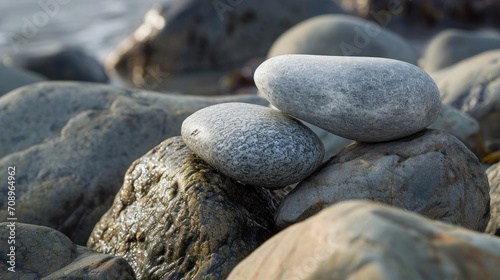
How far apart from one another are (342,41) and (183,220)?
5236mm

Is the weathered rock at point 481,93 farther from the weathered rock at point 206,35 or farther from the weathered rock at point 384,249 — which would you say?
the weathered rock at point 206,35

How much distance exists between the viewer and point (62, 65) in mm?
10578

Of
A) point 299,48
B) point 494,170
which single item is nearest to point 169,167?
point 494,170

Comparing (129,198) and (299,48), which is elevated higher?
(129,198)

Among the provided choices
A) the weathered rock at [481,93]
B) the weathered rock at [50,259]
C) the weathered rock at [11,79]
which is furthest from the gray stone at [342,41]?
the weathered rock at [50,259]

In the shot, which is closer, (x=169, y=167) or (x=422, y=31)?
(x=169, y=167)

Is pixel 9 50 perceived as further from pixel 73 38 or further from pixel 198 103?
pixel 198 103

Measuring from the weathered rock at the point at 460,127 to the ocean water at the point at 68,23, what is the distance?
25.2ft

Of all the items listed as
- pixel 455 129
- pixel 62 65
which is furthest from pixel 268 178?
pixel 62 65

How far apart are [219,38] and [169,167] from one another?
795 centimetres

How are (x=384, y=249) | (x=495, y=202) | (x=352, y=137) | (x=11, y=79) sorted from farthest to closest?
(x=11, y=79) < (x=495, y=202) < (x=352, y=137) < (x=384, y=249)

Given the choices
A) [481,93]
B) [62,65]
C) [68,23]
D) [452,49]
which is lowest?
[452,49]

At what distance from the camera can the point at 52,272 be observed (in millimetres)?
3500

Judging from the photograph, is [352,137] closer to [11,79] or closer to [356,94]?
[356,94]
